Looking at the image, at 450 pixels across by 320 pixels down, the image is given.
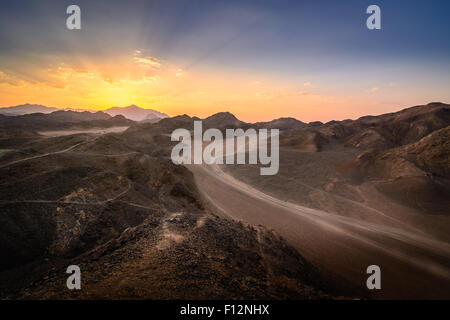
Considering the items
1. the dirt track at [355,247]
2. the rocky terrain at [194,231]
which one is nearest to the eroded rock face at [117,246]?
the rocky terrain at [194,231]

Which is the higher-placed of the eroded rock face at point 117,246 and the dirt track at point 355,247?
the eroded rock face at point 117,246

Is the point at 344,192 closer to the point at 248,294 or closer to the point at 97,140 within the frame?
the point at 248,294

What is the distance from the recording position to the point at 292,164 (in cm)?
3123

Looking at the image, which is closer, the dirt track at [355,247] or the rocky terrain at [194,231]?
the rocky terrain at [194,231]

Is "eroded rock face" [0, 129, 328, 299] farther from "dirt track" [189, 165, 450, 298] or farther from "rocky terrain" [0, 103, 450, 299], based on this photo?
"dirt track" [189, 165, 450, 298]

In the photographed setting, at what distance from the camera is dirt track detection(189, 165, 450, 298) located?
835 centimetres

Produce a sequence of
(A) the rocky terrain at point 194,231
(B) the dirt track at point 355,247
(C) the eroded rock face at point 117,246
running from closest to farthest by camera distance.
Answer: (C) the eroded rock face at point 117,246 → (A) the rocky terrain at point 194,231 → (B) the dirt track at point 355,247

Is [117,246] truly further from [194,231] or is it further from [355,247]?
[355,247]

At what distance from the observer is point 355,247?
11.1m

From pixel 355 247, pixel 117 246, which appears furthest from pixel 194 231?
pixel 355 247

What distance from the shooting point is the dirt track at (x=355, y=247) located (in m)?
8.35

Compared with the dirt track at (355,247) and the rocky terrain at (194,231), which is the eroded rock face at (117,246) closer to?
the rocky terrain at (194,231)

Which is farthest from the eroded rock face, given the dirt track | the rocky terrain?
the dirt track
